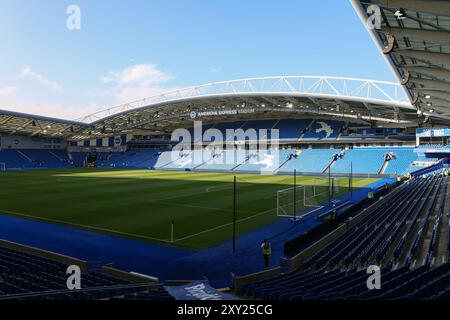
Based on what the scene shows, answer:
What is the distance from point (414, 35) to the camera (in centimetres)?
1363

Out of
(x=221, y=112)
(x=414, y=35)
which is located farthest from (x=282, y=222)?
(x=221, y=112)

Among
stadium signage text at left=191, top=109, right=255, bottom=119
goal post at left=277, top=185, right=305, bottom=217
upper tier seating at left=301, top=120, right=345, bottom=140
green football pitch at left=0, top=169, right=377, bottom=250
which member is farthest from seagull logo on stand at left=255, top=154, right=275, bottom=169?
goal post at left=277, top=185, right=305, bottom=217

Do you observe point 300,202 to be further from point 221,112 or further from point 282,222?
point 221,112

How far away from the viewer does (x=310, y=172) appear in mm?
62531

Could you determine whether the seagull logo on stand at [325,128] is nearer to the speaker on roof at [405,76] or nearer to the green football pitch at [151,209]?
the green football pitch at [151,209]

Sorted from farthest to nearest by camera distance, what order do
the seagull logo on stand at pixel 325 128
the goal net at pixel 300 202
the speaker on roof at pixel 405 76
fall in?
the seagull logo on stand at pixel 325 128, the goal net at pixel 300 202, the speaker on roof at pixel 405 76

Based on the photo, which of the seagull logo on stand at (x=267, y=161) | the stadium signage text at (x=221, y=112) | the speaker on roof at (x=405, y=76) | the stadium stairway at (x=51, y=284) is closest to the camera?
the stadium stairway at (x=51, y=284)

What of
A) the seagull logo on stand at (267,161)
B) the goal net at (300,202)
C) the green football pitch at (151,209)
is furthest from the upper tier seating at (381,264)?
the seagull logo on stand at (267,161)

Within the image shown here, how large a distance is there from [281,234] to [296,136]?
5682 cm

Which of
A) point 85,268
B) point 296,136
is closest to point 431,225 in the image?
point 85,268

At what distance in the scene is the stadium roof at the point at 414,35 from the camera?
10.8 metres
